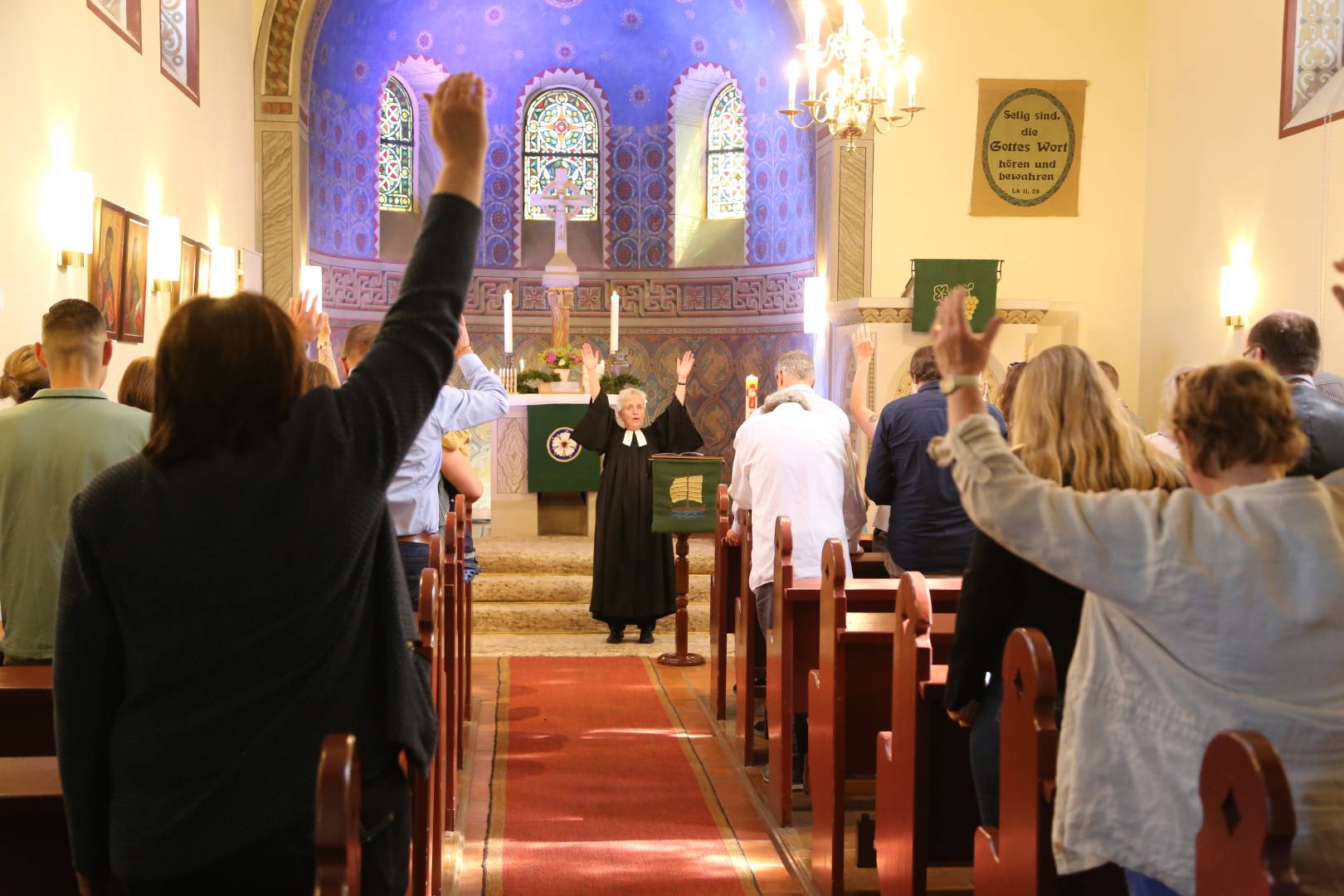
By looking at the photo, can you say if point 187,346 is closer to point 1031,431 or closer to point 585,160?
point 1031,431

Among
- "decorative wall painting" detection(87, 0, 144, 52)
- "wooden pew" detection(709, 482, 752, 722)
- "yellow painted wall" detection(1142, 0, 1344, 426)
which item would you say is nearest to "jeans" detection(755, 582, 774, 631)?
"wooden pew" detection(709, 482, 752, 722)

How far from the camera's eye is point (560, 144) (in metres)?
14.9

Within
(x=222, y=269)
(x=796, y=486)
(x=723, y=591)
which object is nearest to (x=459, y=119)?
(x=796, y=486)

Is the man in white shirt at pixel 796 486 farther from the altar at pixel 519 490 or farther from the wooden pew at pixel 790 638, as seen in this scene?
the altar at pixel 519 490

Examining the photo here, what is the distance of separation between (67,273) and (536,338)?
27.0ft

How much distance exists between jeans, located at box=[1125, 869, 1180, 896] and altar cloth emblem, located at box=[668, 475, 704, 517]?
18.5ft

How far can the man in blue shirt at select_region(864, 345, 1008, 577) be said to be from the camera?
4.82m

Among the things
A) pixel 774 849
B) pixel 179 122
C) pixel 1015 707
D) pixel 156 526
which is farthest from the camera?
pixel 179 122

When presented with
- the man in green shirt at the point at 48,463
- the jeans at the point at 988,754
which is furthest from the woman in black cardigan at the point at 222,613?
the man in green shirt at the point at 48,463

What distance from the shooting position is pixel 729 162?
14477 mm

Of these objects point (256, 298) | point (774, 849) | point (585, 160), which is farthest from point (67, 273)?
point (585, 160)

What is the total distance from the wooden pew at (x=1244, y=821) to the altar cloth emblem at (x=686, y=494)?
19.3 feet

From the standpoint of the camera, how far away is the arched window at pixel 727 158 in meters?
14.3

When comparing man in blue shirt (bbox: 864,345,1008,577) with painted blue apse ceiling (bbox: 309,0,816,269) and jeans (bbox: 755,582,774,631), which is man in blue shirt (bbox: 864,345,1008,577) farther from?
painted blue apse ceiling (bbox: 309,0,816,269)
